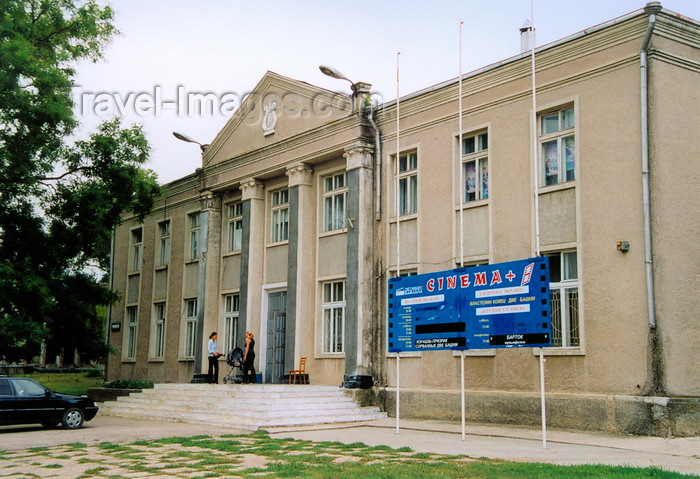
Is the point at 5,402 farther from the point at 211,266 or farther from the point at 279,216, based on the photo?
the point at 211,266

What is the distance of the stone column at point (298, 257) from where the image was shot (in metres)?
22.1

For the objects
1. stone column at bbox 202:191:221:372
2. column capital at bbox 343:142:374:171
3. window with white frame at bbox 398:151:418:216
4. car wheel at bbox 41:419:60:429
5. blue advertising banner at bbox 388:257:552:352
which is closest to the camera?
blue advertising banner at bbox 388:257:552:352

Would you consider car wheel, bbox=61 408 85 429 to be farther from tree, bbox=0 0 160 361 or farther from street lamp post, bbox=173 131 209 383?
street lamp post, bbox=173 131 209 383

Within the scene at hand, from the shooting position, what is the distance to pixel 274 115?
24.4 m

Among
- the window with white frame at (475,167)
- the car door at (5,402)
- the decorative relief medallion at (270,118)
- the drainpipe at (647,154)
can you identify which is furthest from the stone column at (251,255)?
the drainpipe at (647,154)

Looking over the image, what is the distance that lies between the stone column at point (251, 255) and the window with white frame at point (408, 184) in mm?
6043

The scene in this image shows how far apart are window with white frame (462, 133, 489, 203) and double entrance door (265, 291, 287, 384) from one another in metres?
7.61

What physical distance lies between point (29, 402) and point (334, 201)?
32.0 feet

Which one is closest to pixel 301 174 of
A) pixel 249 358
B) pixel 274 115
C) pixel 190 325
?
pixel 274 115

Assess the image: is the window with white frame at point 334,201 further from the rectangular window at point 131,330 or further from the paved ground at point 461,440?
the rectangular window at point 131,330

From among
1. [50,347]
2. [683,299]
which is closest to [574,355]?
[683,299]

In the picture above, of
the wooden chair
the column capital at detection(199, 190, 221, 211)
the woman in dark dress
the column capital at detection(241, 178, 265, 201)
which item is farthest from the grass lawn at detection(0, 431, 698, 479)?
the column capital at detection(199, 190, 221, 211)

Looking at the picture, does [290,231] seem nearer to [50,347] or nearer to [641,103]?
[50,347]

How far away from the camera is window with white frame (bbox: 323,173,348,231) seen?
870 inches
